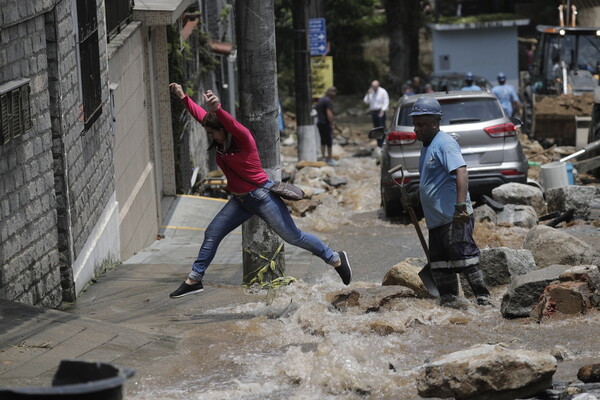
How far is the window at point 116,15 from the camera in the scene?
11.9 metres

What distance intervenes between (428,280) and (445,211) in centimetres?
68

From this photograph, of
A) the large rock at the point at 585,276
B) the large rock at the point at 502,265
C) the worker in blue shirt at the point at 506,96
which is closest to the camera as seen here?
the large rock at the point at 585,276

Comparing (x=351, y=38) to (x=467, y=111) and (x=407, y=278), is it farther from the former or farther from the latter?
(x=407, y=278)

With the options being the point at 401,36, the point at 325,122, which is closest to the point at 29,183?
the point at 325,122

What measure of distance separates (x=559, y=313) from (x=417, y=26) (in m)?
32.5

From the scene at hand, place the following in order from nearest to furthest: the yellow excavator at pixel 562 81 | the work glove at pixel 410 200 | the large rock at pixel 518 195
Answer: the work glove at pixel 410 200, the large rock at pixel 518 195, the yellow excavator at pixel 562 81

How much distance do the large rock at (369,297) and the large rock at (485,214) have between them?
488 cm

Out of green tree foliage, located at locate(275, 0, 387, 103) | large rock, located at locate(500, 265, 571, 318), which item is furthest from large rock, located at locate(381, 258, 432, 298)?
green tree foliage, located at locate(275, 0, 387, 103)

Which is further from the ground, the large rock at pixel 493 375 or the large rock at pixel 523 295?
the large rock at pixel 493 375

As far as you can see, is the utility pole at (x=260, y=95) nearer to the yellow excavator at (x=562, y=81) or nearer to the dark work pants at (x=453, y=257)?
the dark work pants at (x=453, y=257)

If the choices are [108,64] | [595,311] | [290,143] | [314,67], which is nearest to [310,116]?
[314,67]

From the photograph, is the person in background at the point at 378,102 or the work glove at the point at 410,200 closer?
the work glove at the point at 410,200

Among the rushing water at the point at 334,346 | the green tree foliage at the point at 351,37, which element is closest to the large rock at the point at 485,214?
the rushing water at the point at 334,346

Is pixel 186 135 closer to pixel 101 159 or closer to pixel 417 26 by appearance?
pixel 101 159
